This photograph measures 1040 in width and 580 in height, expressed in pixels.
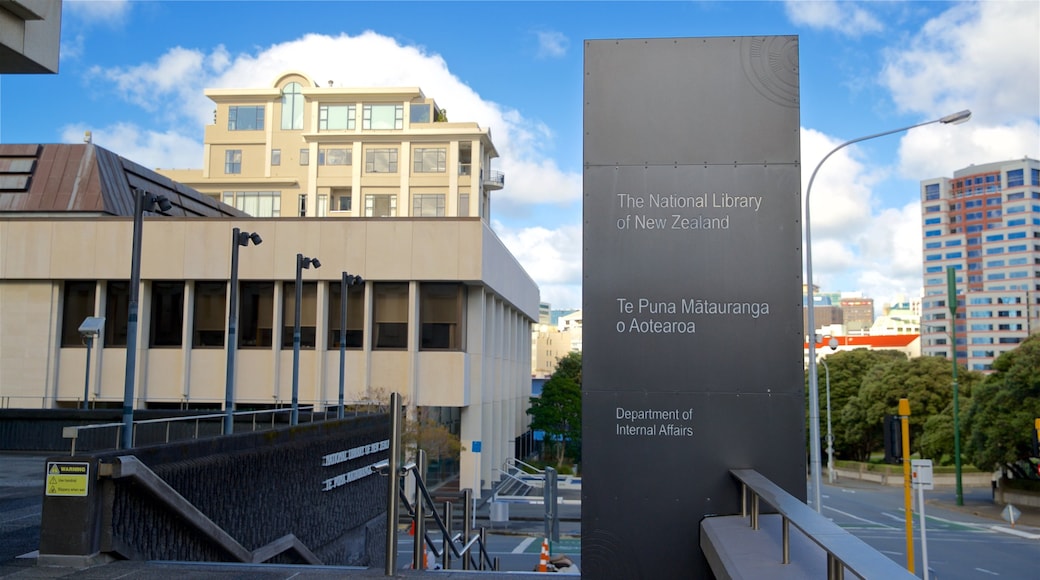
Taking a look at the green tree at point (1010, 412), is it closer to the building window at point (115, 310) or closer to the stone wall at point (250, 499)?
the stone wall at point (250, 499)

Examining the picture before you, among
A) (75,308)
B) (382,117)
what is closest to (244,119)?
(382,117)

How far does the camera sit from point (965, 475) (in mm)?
57812

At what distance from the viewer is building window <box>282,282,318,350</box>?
3841 cm

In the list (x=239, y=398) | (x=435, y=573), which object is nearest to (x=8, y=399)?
(x=239, y=398)

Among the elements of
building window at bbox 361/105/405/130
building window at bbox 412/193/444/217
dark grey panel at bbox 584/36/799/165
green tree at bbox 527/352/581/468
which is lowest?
green tree at bbox 527/352/581/468

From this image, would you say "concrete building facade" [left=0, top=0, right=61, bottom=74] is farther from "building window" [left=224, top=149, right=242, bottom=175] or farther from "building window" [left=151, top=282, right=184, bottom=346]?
"building window" [left=224, top=149, right=242, bottom=175]

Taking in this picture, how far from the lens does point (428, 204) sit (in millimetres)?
67625

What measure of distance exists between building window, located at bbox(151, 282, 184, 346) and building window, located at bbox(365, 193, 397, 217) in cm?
2994

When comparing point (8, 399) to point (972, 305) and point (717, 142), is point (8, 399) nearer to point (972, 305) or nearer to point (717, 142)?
point (717, 142)

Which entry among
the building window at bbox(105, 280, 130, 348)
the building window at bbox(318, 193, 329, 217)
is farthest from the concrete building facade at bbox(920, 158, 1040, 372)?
the building window at bbox(105, 280, 130, 348)

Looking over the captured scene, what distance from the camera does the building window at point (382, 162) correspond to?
227ft

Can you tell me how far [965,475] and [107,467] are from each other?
6090 cm

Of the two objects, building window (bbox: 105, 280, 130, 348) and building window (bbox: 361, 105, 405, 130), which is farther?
building window (bbox: 361, 105, 405, 130)

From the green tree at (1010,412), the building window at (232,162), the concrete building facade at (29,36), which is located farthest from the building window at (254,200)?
the concrete building facade at (29,36)
